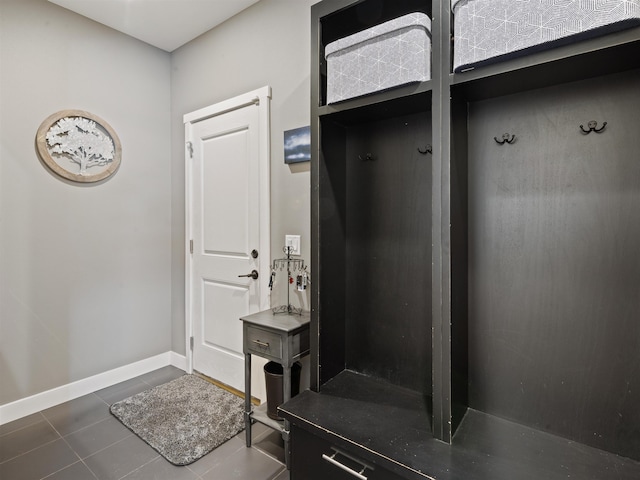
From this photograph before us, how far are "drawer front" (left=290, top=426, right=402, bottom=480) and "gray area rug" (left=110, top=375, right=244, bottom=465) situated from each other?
86cm

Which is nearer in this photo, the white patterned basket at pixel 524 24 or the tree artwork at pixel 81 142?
the white patterned basket at pixel 524 24

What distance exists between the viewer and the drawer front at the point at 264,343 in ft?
5.94

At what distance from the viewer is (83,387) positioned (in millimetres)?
2576

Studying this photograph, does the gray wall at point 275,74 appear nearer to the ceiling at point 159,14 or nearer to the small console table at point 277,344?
the ceiling at point 159,14

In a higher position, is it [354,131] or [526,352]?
[354,131]

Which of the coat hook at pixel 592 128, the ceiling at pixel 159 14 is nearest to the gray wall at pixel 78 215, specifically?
the ceiling at pixel 159 14

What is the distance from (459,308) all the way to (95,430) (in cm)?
233

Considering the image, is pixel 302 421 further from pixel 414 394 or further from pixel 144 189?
pixel 144 189

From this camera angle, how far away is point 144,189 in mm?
2963

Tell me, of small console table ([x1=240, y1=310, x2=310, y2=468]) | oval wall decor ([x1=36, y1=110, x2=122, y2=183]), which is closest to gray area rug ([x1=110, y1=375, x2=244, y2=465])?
small console table ([x1=240, y1=310, x2=310, y2=468])

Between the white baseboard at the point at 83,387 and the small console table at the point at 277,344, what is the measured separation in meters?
1.31

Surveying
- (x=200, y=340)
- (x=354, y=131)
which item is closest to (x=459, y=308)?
(x=354, y=131)

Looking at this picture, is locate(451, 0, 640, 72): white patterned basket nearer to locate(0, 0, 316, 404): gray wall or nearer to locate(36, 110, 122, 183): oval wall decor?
locate(0, 0, 316, 404): gray wall

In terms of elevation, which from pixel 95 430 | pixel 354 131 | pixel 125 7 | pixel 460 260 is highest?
pixel 125 7
